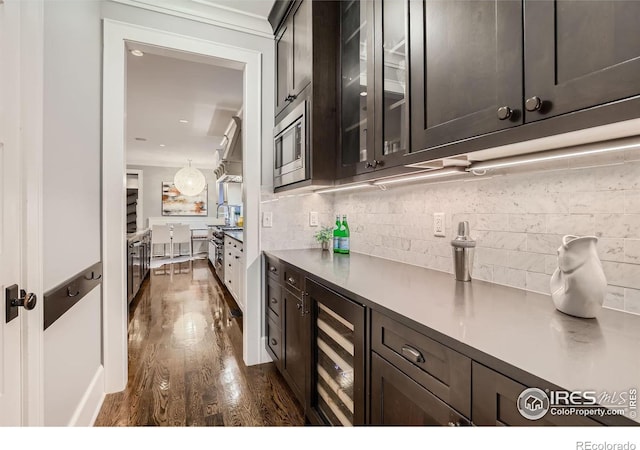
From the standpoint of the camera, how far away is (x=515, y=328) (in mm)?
799

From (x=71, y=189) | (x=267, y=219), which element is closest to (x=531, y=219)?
(x=267, y=219)

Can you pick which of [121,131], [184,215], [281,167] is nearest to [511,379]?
[281,167]

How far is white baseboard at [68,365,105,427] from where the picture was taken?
5.25 feet

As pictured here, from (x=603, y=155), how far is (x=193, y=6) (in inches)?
98.9

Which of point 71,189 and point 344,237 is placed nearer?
point 71,189

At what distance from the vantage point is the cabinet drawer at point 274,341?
83.8 inches

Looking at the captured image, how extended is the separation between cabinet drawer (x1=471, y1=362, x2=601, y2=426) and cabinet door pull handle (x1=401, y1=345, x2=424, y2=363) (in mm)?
173

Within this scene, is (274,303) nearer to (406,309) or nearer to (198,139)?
(406,309)

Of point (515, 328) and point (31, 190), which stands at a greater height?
point (31, 190)

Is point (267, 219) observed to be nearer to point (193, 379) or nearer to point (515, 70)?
point (193, 379)

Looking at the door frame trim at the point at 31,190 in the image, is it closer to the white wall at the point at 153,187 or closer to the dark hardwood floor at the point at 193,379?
the dark hardwood floor at the point at 193,379

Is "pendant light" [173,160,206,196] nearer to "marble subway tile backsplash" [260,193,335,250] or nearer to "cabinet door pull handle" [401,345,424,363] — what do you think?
"marble subway tile backsplash" [260,193,335,250]

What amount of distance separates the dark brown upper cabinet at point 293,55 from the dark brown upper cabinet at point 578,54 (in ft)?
4.20

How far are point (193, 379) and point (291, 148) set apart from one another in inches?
67.4
